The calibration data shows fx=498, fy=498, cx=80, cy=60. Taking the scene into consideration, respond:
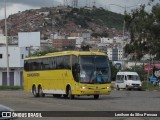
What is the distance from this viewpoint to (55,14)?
19438 cm

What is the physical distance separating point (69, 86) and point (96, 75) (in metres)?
2.40

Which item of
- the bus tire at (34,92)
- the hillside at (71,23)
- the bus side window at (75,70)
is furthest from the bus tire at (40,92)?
the hillside at (71,23)

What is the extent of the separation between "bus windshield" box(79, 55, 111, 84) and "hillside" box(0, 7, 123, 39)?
143 m

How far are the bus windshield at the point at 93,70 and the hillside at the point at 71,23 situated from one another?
143 metres

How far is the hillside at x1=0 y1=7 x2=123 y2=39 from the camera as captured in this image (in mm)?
181000

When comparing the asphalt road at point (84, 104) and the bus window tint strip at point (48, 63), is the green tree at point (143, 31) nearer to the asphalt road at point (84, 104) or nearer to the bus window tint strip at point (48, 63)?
the bus window tint strip at point (48, 63)

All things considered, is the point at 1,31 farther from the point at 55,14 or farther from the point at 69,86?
the point at 69,86

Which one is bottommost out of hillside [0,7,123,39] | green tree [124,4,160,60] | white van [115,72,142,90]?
white van [115,72,142,90]

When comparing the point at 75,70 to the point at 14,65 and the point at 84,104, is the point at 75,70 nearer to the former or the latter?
the point at 84,104

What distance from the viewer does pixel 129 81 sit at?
60125 millimetres

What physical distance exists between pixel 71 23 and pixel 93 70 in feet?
503

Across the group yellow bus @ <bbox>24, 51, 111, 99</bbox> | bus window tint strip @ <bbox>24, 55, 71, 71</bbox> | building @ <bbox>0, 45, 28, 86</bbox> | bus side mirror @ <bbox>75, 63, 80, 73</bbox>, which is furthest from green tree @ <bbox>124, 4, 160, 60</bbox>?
building @ <bbox>0, 45, 28, 86</bbox>

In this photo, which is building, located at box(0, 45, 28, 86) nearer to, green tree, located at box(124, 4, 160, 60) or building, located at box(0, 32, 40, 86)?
building, located at box(0, 32, 40, 86)

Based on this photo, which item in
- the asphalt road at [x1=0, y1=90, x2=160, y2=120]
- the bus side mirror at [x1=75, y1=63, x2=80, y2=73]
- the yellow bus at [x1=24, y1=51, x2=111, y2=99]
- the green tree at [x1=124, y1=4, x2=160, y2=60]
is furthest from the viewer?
the green tree at [x1=124, y1=4, x2=160, y2=60]
